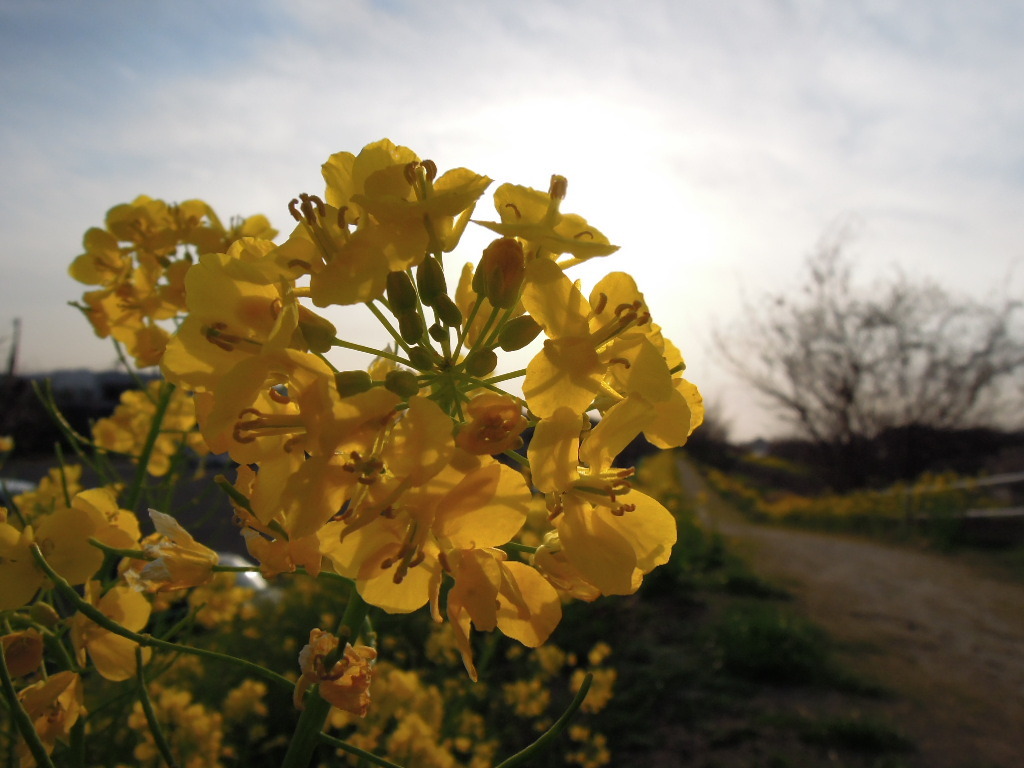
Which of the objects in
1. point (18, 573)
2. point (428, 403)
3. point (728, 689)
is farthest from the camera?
point (728, 689)

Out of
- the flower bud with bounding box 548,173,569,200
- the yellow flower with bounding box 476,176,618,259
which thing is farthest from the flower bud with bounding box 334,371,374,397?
the flower bud with bounding box 548,173,569,200

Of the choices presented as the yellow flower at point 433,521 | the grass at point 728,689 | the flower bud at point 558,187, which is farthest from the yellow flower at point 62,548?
the grass at point 728,689

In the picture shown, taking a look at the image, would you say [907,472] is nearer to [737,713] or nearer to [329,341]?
[737,713]

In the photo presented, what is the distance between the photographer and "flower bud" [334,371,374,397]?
0.74 meters

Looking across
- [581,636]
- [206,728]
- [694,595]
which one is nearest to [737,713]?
[581,636]

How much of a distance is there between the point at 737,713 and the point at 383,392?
433 cm

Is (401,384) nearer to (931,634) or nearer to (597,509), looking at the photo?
(597,509)

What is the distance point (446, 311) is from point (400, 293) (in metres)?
0.06

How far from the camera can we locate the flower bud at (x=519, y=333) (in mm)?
875

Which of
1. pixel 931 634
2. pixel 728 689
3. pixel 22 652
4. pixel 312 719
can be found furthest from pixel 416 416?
pixel 931 634

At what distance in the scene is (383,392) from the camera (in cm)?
72

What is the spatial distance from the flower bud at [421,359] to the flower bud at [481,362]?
0.15 feet

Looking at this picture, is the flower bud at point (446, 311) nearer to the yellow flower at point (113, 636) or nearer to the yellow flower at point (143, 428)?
the yellow flower at point (113, 636)

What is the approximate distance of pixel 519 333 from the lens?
875mm
